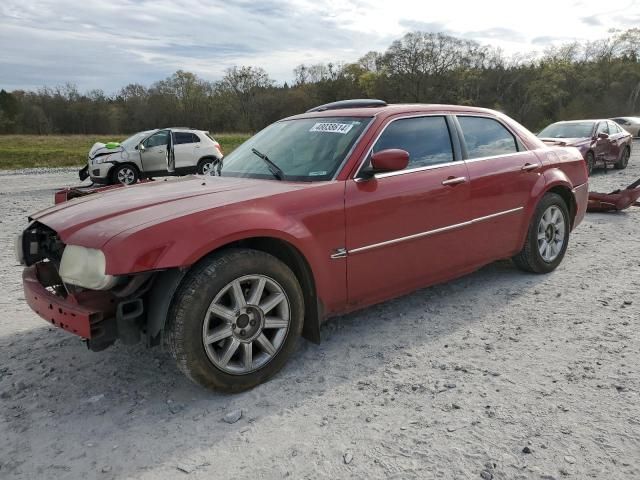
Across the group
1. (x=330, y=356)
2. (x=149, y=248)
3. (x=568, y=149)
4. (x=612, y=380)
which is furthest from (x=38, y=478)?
(x=568, y=149)

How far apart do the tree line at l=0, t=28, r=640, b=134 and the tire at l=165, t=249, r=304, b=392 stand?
2173 inches

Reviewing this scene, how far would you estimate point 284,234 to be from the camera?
9.73 feet

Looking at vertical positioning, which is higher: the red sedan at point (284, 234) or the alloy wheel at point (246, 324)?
the red sedan at point (284, 234)

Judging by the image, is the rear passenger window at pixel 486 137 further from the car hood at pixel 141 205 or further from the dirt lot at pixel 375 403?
the car hood at pixel 141 205

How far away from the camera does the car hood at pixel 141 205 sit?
2720 millimetres

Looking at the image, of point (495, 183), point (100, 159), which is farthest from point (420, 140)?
point (100, 159)

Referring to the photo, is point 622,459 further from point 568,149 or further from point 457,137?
point 568,149

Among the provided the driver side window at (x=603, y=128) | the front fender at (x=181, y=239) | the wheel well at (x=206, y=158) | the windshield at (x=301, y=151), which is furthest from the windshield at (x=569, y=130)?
the front fender at (x=181, y=239)

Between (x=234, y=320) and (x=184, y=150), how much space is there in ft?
44.3

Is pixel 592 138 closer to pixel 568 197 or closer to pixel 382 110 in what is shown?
pixel 568 197

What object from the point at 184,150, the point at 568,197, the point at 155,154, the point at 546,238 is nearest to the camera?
the point at 546,238

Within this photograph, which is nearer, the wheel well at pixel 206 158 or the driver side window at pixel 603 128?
the driver side window at pixel 603 128

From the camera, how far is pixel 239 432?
2541 mm

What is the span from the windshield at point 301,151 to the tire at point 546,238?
2.09 metres
